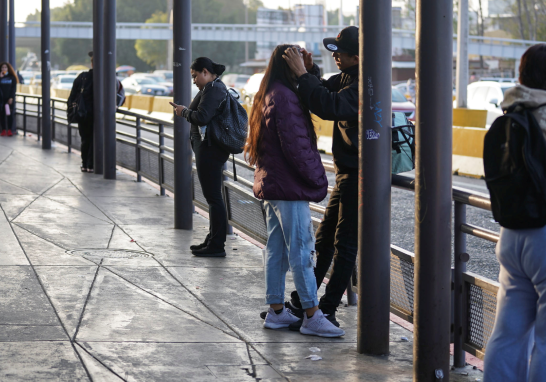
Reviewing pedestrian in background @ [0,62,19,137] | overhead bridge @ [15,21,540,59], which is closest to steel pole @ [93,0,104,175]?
pedestrian in background @ [0,62,19,137]

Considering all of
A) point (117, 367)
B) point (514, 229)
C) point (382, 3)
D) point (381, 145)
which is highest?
point (382, 3)

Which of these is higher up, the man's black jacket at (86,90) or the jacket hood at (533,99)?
the man's black jacket at (86,90)

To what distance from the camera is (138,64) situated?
425 ft

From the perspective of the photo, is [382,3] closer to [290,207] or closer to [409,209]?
[290,207]

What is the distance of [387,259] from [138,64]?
128263 mm

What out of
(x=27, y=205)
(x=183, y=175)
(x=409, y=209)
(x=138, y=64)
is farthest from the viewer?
(x=138, y=64)

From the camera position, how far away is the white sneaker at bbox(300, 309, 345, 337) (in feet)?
17.1

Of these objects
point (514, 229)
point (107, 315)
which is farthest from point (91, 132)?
point (514, 229)

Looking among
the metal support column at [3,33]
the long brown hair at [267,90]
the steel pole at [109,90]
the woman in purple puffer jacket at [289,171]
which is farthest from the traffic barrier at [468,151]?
the metal support column at [3,33]

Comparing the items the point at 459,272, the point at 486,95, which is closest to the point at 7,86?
the point at 486,95

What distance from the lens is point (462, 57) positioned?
1090 inches

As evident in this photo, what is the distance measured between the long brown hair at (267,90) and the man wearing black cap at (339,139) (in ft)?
0.25

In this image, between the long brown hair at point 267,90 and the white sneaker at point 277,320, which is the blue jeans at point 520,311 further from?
the white sneaker at point 277,320

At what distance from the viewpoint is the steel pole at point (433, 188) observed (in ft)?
13.2
